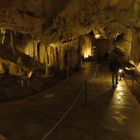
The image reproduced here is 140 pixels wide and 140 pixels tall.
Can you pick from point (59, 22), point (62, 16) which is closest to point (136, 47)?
point (59, 22)

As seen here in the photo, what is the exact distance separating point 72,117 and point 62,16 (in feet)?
29.1

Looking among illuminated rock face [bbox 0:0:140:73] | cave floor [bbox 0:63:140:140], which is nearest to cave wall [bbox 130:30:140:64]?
illuminated rock face [bbox 0:0:140:73]

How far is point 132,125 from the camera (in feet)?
24.5

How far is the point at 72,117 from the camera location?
7.96 m

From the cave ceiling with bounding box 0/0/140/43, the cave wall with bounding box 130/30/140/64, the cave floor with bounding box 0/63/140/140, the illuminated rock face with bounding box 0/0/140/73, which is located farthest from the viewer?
the cave wall with bounding box 130/30/140/64

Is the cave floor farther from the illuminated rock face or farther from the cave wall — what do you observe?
the cave wall

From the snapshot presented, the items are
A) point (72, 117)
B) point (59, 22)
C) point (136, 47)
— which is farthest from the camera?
point (136, 47)

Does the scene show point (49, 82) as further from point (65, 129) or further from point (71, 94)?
point (65, 129)

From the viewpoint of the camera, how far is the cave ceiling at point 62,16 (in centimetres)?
1327

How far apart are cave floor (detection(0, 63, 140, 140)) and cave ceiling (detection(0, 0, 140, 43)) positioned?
4228 millimetres

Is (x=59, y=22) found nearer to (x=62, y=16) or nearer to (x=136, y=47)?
(x=62, y=16)

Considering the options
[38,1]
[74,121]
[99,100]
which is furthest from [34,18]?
[74,121]

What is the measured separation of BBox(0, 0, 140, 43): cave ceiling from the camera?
1327cm

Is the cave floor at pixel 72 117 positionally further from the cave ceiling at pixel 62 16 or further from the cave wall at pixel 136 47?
the cave wall at pixel 136 47
